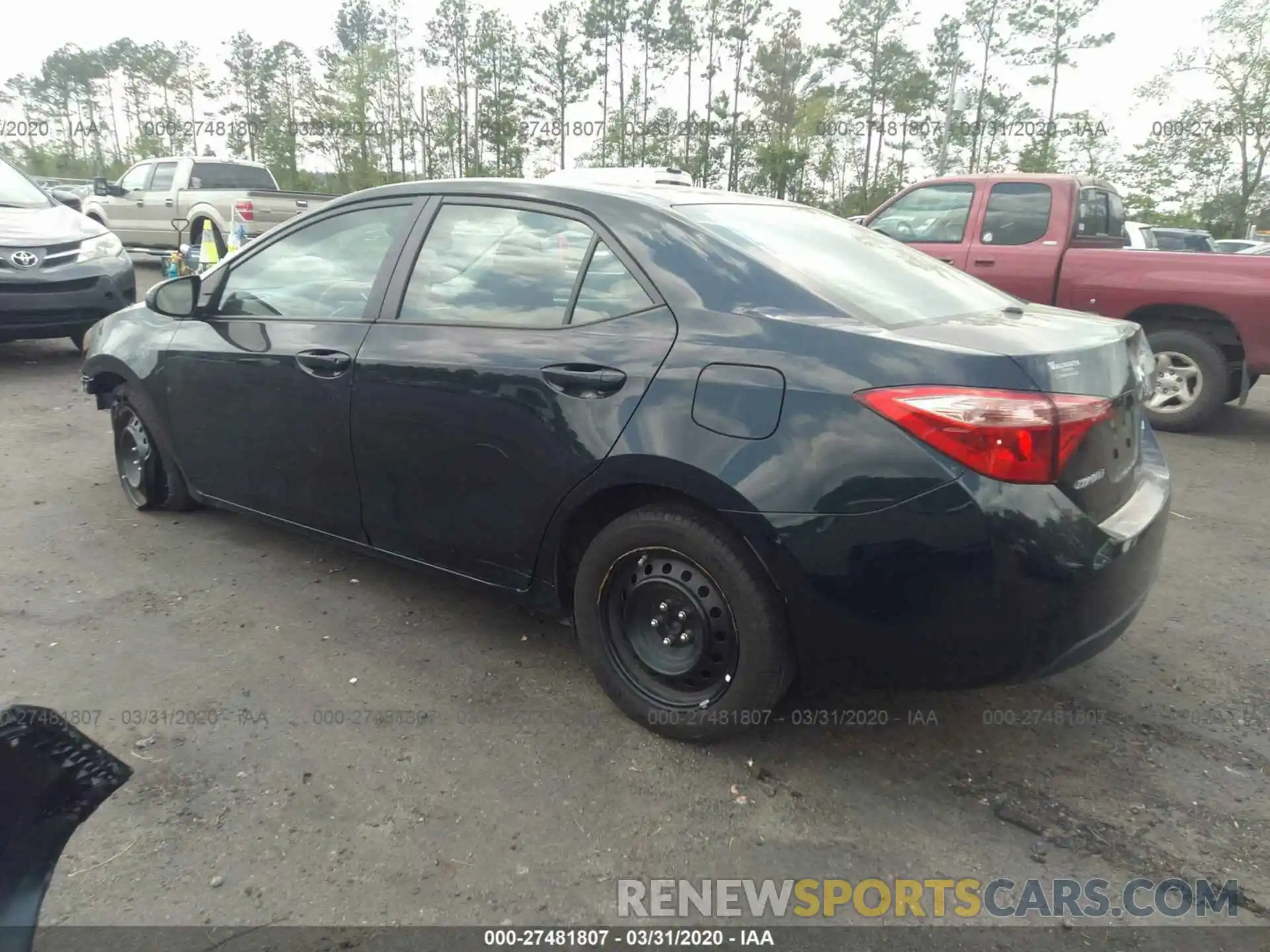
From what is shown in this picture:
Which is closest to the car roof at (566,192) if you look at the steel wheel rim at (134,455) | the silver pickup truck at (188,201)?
the steel wheel rim at (134,455)

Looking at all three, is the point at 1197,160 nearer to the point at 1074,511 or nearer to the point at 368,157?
the point at 368,157

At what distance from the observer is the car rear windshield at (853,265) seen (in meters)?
2.59

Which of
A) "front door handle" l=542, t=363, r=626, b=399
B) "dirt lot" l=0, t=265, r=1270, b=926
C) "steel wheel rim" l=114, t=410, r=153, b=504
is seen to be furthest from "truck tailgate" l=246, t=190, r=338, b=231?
"front door handle" l=542, t=363, r=626, b=399

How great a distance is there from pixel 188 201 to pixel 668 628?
14.9 m

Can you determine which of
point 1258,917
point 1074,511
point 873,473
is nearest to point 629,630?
point 873,473

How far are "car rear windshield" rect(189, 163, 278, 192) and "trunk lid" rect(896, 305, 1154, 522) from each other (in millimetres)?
14989

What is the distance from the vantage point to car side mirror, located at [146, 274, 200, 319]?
12.5 ft

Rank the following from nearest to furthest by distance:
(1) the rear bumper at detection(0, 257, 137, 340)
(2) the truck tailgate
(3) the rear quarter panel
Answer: (3) the rear quarter panel
(1) the rear bumper at detection(0, 257, 137, 340)
(2) the truck tailgate

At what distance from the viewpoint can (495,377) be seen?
281 cm

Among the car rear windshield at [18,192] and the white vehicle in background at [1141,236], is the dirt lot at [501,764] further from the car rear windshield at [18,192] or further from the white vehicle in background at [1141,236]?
the white vehicle in background at [1141,236]

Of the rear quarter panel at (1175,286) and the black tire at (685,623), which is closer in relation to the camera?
the black tire at (685,623)

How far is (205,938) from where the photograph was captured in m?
1.96

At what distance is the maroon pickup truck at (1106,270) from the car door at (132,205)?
13.0 m

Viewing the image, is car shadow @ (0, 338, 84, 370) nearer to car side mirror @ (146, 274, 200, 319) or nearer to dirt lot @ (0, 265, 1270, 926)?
car side mirror @ (146, 274, 200, 319)
